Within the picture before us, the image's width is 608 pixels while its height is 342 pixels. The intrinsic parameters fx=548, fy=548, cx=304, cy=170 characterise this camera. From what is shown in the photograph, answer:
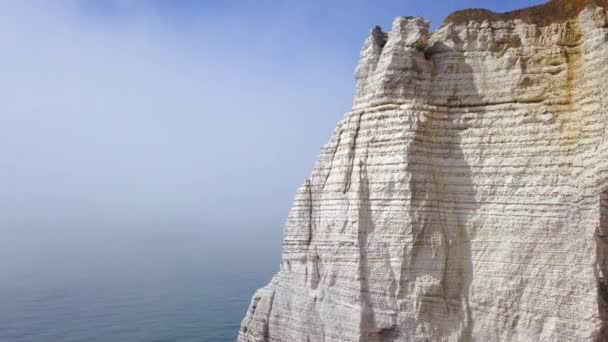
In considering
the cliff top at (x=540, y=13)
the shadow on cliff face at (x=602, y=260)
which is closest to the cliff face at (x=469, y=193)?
the shadow on cliff face at (x=602, y=260)

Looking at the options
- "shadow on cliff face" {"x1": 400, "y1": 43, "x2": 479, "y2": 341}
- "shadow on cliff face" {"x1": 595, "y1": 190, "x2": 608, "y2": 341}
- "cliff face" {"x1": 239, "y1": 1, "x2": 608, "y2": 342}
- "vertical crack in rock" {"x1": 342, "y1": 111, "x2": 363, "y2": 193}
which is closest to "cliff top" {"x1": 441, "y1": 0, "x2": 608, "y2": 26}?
"cliff face" {"x1": 239, "y1": 1, "x2": 608, "y2": 342}

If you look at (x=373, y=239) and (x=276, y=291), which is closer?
(x=373, y=239)

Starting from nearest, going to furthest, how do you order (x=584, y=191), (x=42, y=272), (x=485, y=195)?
(x=584, y=191), (x=485, y=195), (x=42, y=272)

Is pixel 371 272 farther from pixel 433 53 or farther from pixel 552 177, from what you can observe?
pixel 433 53

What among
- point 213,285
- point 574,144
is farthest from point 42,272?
point 574,144

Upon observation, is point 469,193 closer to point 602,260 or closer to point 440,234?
point 440,234

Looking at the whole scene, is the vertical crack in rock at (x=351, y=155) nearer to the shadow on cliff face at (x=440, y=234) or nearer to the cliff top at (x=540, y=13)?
the shadow on cliff face at (x=440, y=234)
